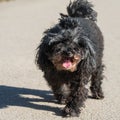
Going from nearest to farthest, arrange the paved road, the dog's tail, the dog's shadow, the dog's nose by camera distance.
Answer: the dog's nose → the paved road → the dog's shadow → the dog's tail

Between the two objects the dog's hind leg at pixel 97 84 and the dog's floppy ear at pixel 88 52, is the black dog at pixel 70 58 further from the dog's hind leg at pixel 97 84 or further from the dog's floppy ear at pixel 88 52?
the dog's hind leg at pixel 97 84

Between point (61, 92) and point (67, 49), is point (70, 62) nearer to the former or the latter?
point (67, 49)

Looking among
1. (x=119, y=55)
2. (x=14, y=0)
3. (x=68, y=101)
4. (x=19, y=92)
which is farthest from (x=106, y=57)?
(x=14, y=0)

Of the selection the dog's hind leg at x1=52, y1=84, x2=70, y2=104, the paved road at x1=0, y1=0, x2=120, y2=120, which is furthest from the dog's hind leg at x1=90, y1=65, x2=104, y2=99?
the dog's hind leg at x1=52, y1=84, x2=70, y2=104

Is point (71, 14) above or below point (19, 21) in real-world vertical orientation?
above

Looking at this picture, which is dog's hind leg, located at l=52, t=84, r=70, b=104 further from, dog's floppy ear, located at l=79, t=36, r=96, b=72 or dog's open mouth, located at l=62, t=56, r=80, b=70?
dog's open mouth, located at l=62, t=56, r=80, b=70

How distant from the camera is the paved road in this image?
24.1 feet

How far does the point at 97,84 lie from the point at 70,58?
1662 mm

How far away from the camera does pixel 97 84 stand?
796cm

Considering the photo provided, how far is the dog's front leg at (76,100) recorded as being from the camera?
7059mm

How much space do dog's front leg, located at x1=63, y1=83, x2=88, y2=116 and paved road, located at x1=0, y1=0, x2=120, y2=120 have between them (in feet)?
0.45

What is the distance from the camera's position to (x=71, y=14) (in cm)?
812

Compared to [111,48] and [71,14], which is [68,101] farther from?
[111,48]

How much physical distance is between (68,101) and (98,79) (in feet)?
3.07
